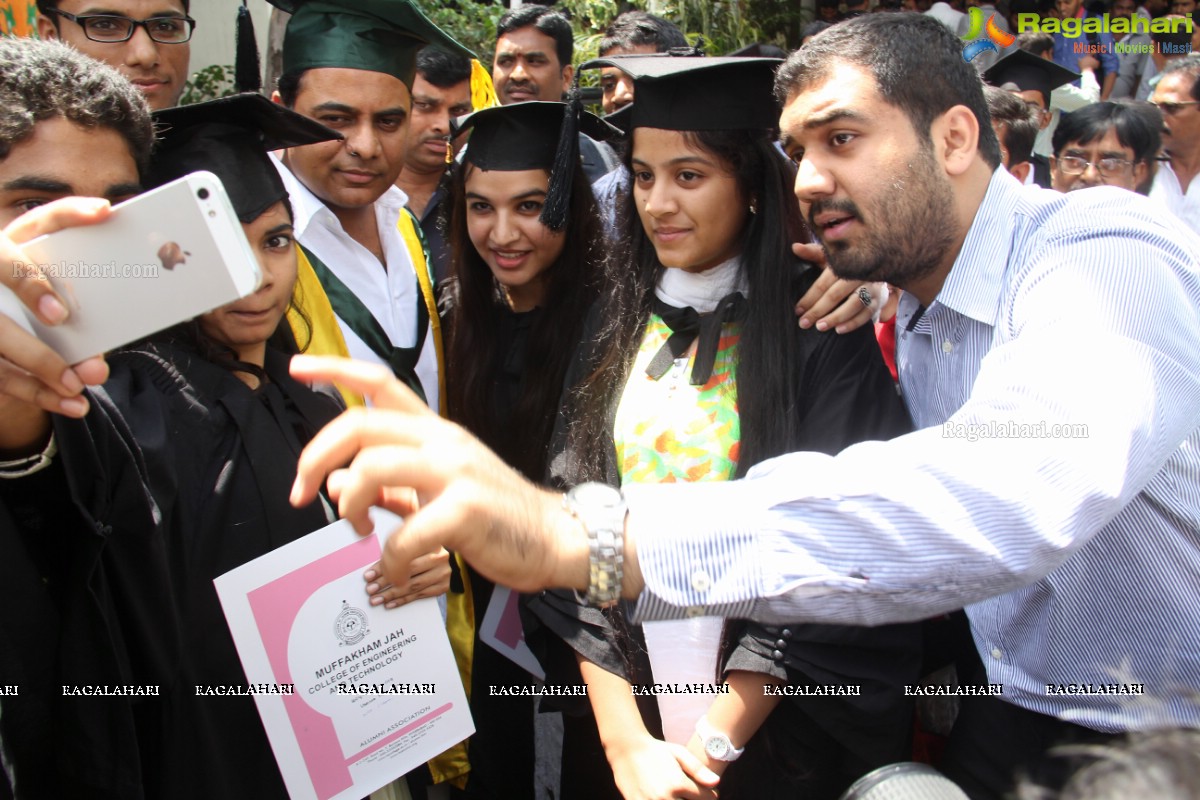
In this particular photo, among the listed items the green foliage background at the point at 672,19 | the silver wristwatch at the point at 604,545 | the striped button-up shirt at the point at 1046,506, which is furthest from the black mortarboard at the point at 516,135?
the green foliage background at the point at 672,19

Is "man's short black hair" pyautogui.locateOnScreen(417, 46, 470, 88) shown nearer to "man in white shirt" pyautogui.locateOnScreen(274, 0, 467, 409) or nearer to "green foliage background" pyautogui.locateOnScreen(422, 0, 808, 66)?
"man in white shirt" pyautogui.locateOnScreen(274, 0, 467, 409)

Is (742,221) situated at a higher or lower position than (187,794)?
higher

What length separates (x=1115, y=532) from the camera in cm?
147

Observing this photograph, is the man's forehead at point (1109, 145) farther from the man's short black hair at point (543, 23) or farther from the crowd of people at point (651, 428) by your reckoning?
the man's short black hair at point (543, 23)

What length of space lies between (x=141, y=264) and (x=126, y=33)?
1.93 m

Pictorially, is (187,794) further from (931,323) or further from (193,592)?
(931,323)

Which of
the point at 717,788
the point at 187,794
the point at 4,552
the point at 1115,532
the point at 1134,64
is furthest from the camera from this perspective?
the point at 1134,64

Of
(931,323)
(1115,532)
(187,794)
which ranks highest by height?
(931,323)

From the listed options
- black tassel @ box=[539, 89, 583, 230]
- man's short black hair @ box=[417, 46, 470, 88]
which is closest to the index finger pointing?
black tassel @ box=[539, 89, 583, 230]

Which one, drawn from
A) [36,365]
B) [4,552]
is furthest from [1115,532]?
[4,552]

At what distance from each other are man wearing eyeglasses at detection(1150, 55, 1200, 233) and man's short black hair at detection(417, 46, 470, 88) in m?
3.77

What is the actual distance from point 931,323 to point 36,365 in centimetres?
160

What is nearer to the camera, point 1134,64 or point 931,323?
point 931,323

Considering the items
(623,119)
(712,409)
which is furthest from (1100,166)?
(712,409)
